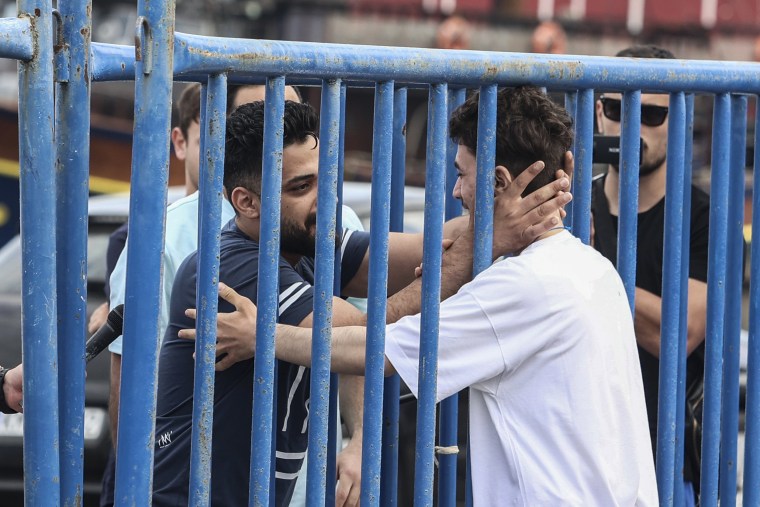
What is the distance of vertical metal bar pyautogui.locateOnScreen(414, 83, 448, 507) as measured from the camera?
2281 mm

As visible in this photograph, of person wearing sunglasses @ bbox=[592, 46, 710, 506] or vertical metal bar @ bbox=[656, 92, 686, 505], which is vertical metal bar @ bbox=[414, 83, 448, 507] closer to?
vertical metal bar @ bbox=[656, 92, 686, 505]

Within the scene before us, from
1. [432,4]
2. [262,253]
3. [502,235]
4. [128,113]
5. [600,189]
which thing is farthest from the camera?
[432,4]

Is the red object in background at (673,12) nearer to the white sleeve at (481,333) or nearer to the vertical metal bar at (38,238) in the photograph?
the white sleeve at (481,333)

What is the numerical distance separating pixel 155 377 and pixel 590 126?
1064 millimetres

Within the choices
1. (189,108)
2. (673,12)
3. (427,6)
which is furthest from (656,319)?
(673,12)

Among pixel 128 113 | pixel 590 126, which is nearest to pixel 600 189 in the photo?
pixel 590 126

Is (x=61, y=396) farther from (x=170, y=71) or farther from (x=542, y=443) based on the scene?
(x=542, y=443)

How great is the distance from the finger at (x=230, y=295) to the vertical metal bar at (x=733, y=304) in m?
1.12

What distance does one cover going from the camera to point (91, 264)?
5.46 meters

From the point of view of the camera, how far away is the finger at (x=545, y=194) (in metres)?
2.35

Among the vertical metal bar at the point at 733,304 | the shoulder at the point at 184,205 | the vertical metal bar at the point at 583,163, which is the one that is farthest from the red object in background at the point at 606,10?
the vertical metal bar at the point at 583,163

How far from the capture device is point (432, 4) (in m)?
21.5

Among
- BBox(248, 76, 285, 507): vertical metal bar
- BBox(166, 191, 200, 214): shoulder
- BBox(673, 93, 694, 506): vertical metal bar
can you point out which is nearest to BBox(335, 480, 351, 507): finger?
BBox(248, 76, 285, 507): vertical metal bar

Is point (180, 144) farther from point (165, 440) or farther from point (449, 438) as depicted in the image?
point (449, 438)
